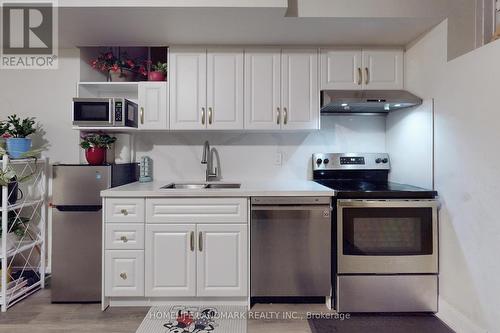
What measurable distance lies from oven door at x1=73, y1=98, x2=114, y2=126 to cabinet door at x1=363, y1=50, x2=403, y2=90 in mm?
2119

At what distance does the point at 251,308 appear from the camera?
7.28 ft

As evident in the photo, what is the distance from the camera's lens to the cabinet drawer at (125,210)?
216 centimetres

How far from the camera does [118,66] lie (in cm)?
260

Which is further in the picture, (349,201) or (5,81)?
(5,81)

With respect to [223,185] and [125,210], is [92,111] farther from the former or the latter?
[223,185]

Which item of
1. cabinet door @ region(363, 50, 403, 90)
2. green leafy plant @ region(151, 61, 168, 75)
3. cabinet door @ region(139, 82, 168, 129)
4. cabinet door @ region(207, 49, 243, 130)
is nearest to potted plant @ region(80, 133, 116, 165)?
cabinet door @ region(139, 82, 168, 129)

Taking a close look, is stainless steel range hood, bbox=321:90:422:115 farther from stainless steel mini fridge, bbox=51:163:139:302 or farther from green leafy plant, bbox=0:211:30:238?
green leafy plant, bbox=0:211:30:238

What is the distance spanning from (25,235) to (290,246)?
7.70 ft

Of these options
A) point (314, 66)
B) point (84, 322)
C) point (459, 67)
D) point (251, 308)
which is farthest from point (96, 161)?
point (459, 67)

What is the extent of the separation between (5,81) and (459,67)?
3.68 m

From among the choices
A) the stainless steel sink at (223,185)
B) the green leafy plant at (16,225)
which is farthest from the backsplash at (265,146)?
the green leafy plant at (16,225)

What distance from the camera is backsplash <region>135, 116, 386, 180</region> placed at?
2863 millimetres

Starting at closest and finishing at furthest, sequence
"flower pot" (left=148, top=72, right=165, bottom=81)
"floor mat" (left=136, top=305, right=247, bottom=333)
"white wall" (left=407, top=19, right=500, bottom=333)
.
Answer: "white wall" (left=407, top=19, right=500, bottom=333) → "floor mat" (left=136, top=305, right=247, bottom=333) → "flower pot" (left=148, top=72, right=165, bottom=81)

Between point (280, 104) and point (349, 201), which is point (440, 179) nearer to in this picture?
point (349, 201)
